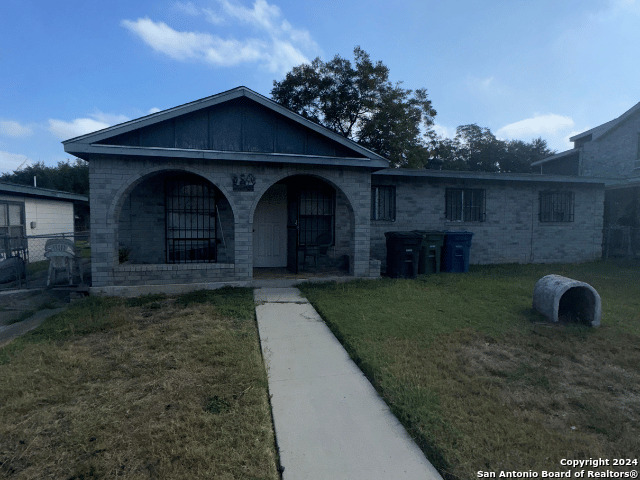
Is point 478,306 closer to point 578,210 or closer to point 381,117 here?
point 578,210

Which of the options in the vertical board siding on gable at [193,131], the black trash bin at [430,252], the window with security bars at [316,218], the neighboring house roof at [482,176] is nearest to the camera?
the vertical board siding on gable at [193,131]

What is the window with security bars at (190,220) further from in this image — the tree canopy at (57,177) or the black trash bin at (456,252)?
the tree canopy at (57,177)

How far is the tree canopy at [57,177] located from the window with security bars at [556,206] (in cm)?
3770

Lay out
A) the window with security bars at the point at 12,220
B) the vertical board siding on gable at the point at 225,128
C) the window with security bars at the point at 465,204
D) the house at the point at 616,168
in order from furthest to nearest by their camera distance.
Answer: the house at the point at 616,168 → the window with security bars at the point at 465,204 → the window with security bars at the point at 12,220 → the vertical board siding on gable at the point at 225,128

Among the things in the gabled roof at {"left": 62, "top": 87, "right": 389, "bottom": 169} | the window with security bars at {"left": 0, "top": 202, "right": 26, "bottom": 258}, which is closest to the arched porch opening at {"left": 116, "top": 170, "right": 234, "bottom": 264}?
the gabled roof at {"left": 62, "top": 87, "right": 389, "bottom": 169}

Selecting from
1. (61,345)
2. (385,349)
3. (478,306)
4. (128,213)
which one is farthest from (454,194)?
(61,345)

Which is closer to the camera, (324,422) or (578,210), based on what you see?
(324,422)

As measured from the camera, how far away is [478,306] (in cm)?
633

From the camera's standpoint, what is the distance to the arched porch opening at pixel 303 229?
9.16m

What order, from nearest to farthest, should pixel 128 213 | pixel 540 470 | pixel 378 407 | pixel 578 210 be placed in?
pixel 540 470, pixel 378 407, pixel 128 213, pixel 578 210

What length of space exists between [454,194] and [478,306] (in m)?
5.78

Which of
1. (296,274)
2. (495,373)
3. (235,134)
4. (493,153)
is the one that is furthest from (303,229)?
(493,153)

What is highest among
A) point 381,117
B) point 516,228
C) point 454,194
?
point 381,117

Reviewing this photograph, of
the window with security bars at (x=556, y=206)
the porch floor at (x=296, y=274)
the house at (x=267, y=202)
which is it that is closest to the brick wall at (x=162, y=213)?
the house at (x=267, y=202)
